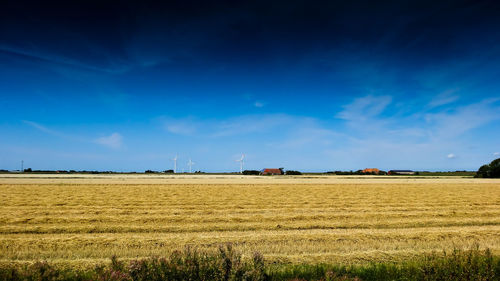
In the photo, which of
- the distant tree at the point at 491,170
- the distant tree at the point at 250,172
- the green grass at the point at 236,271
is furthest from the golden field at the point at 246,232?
the distant tree at the point at 250,172

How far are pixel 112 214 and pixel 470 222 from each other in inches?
759

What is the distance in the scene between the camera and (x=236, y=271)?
20.4 ft

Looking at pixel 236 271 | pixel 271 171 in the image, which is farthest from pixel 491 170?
pixel 236 271

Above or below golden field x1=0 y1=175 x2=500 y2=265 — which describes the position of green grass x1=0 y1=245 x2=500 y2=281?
above

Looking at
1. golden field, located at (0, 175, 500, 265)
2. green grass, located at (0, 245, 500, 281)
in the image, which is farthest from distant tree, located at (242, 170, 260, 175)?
green grass, located at (0, 245, 500, 281)

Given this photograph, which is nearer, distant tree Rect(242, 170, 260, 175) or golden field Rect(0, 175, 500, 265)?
golden field Rect(0, 175, 500, 265)

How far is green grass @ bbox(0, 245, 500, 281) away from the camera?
625cm

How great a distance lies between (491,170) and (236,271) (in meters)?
126

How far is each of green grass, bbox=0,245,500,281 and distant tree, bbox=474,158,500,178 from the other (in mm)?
119780

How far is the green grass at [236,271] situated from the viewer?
6254 mm

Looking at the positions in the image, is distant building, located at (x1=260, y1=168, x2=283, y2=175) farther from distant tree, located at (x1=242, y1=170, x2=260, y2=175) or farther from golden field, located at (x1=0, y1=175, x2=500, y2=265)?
golden field, located at (x1=0, y1=175, x2=500, y2=265)

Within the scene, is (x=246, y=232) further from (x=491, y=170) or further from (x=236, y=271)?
(x=491, y=170)

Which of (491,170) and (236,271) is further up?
(491,170)

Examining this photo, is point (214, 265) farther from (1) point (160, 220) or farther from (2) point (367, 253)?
(1) point (160, 220)
